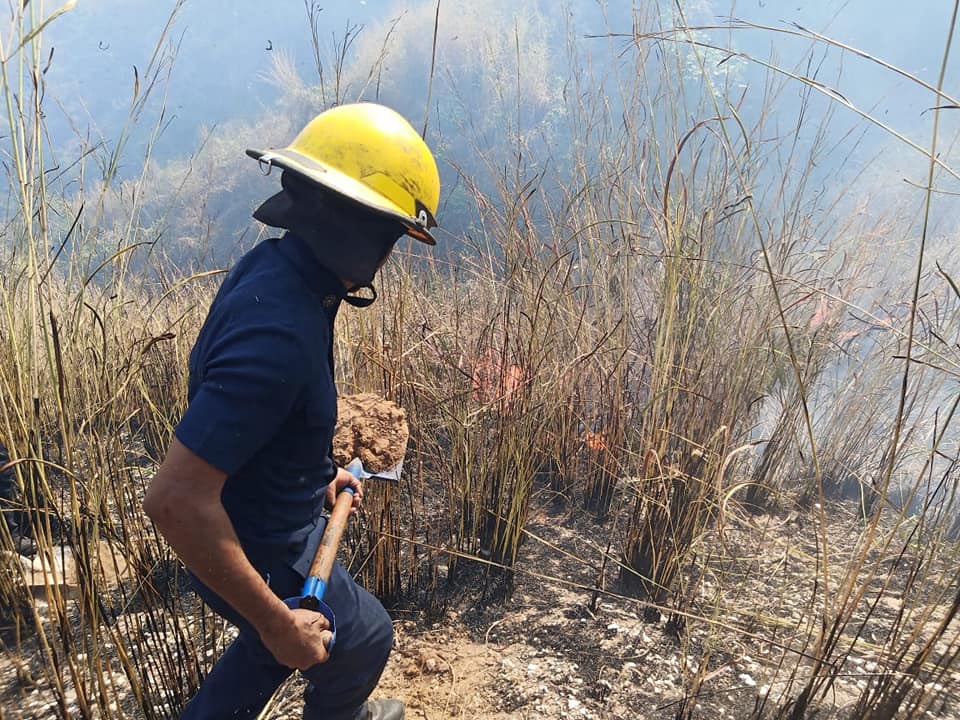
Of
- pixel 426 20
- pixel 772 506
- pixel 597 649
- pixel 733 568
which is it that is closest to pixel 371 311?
pixel 597 649

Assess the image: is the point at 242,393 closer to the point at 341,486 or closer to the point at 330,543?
the point at 330,543

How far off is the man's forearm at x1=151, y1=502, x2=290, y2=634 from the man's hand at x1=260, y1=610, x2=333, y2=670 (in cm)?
3

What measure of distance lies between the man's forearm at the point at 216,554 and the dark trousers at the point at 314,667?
21cm

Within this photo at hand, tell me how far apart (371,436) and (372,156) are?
2.54 ft

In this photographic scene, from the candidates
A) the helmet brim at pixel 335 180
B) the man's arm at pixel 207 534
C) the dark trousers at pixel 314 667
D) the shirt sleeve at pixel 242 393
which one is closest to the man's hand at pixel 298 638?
the man's arm at pixel 207 534

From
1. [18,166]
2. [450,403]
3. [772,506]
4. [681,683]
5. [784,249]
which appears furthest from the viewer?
[772,506]

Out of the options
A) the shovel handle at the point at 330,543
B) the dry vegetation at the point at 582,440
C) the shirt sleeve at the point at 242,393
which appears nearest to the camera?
the shirt sleeve at the point at 242,393

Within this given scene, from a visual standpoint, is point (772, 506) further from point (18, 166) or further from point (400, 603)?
point (18, 166)

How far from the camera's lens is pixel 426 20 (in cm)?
2155

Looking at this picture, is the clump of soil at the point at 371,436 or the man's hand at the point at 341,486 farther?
the clump of soil at the point at 371,436

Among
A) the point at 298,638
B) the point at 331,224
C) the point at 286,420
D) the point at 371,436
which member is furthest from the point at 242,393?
the point at 371,436

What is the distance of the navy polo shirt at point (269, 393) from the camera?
0.76 m

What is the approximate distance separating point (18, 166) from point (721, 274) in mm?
2334

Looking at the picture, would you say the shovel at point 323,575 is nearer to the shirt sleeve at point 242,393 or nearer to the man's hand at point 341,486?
the man's hand at point 341,486
